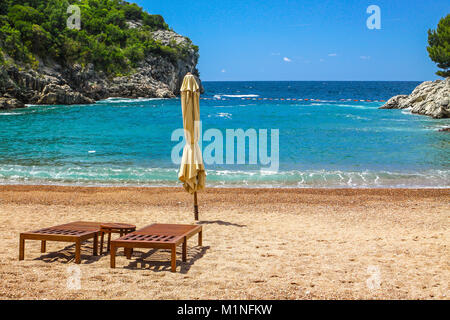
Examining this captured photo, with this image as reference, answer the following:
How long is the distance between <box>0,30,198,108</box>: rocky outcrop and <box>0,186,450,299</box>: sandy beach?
44772mm

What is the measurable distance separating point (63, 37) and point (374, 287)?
76423 millimetres

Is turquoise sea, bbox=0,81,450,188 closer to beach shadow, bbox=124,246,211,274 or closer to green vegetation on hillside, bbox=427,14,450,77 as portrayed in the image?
beach shadow, bbox=124,246,211,274

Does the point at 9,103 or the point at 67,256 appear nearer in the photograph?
the point at 67,256

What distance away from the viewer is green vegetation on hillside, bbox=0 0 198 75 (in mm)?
64250

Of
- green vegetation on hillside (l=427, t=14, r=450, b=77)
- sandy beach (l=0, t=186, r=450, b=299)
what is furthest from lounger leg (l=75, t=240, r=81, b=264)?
green vegetation on hillside (l=427, t=14, r=450, b=77)

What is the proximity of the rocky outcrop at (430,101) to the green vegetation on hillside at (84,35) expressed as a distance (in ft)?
167

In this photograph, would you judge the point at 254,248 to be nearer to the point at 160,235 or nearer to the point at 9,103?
the point at 160,235

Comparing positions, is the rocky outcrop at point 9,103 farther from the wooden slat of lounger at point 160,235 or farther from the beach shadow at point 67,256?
the wooden slat of lounger at point 160,235

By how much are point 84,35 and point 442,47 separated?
61250mm

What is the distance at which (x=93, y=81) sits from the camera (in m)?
72.7

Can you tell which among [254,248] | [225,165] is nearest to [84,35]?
[225,165]

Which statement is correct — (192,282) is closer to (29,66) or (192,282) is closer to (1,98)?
(1,98)

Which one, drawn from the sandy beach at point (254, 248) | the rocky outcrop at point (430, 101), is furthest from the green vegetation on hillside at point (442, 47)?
the sandy beach at point (254, 248)

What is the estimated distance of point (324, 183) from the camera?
15602 mm
